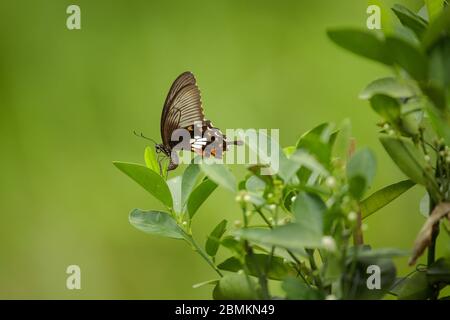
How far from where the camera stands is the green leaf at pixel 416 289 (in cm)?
51

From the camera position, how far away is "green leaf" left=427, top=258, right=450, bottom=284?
1.65ft

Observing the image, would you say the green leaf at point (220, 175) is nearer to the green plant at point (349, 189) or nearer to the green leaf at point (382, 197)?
the green plant at point (349, 189)

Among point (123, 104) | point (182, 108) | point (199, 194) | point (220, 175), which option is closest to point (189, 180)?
point (199, 194)

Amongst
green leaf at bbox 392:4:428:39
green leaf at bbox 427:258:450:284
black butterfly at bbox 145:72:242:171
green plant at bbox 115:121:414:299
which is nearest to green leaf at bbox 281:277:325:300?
green plant at bbox 115:121:414:299

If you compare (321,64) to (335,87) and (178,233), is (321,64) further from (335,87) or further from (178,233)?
(178,233)

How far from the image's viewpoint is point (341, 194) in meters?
0.45

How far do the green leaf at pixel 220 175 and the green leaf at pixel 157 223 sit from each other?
0.13 meters

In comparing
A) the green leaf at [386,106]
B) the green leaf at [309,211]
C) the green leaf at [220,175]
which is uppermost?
the green leaf at [386,106]

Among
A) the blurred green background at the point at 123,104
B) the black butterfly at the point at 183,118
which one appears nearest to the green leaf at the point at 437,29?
the black butterfly at the point at 183,118

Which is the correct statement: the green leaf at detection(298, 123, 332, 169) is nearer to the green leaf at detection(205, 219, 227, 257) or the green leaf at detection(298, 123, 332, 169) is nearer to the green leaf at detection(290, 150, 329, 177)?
the green leaf at detection(290, 150, 329, 177)

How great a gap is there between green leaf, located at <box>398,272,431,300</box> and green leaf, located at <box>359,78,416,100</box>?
152 mm

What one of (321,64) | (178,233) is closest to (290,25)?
(321,64)

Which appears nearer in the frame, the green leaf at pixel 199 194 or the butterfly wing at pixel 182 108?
the green leaf at pixel 199 194
